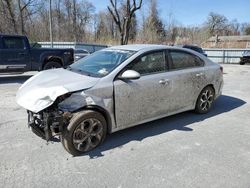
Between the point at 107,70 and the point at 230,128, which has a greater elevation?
the point at 107,70

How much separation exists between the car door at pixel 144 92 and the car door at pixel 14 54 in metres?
6.94

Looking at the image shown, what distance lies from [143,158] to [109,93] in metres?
1.09

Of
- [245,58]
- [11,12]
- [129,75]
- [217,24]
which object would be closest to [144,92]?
[129,75]

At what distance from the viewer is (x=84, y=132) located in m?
3.75

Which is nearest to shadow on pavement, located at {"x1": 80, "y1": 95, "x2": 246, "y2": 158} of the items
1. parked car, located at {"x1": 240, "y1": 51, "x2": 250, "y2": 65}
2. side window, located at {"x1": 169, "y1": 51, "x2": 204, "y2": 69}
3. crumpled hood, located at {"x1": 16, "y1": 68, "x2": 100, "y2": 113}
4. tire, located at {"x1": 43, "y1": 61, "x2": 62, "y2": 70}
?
crumpled hood, located at {"x1": 16, "y1": 68, "x2": 100, "y2": 113}

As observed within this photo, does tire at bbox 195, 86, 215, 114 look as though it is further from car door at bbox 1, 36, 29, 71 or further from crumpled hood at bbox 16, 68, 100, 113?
car door at bbox 1, 36, 29, 71

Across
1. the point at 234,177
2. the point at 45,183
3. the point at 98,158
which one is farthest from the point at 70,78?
the point at 234,177

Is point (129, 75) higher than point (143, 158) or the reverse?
higher

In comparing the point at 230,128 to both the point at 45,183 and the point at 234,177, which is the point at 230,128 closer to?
the point at 234,177

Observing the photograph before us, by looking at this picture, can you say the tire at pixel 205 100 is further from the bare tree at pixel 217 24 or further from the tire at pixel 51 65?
the bare tree at pixel 217 24

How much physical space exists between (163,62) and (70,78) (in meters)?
1.83

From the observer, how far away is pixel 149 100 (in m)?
4.45

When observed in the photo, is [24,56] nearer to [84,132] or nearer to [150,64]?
[150,64]

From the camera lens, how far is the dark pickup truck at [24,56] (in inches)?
374
